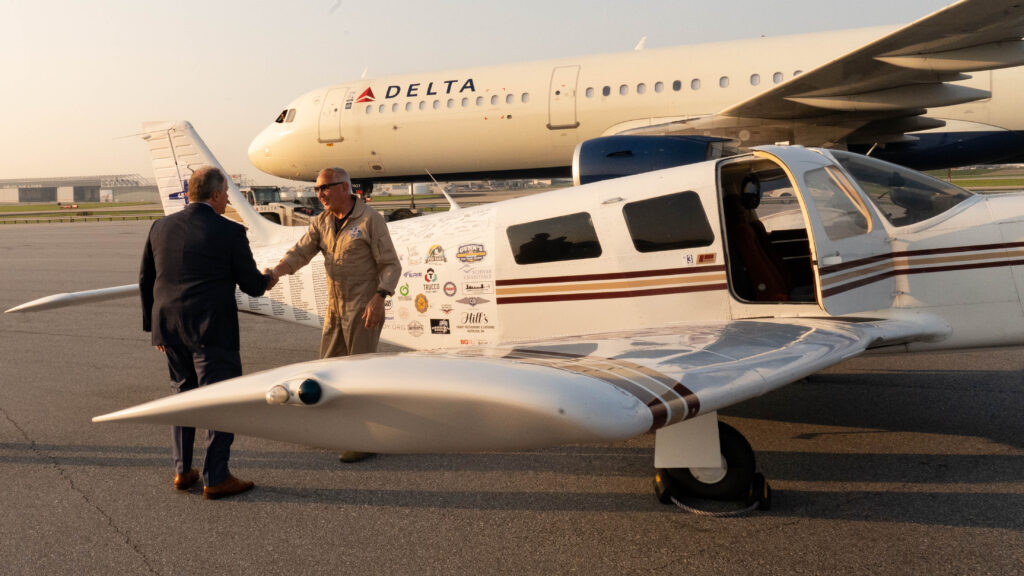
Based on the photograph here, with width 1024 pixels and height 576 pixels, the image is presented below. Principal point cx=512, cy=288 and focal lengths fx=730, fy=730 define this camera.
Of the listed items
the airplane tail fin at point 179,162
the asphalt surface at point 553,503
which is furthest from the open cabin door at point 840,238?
the airplane tail fin at point 179,162

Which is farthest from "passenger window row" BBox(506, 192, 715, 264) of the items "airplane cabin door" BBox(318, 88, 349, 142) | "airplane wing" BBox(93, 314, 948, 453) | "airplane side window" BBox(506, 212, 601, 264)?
"airplane cabin door" BBox(318, 88, 349, 142)

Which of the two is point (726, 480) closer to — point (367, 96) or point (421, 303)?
point (421, 303)

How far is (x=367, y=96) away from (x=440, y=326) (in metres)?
14.2

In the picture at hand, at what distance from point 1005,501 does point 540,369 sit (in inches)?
112

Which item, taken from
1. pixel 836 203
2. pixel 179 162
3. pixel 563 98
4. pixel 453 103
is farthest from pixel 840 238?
pixel 453 103

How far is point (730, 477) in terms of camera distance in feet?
13.2

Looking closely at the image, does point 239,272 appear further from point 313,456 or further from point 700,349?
point 700,349

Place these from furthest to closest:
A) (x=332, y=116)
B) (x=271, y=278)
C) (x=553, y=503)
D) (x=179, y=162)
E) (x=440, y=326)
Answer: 1. (x=332, y=116)
2. (x=179, y=162)
3. (x=440, y=326)
4. (x=271, y=278)
5. (x=553, y=503)

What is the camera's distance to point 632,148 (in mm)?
11633

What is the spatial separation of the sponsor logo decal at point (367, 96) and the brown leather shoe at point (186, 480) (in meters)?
15.4

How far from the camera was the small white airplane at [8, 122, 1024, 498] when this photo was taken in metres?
2.80

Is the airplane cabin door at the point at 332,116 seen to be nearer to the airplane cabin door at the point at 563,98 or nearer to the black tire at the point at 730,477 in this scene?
the airplane cabin door at the point at 563,98

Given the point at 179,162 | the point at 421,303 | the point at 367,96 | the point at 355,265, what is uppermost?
the point at 367,96

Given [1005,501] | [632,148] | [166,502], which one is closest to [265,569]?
[166,502]
